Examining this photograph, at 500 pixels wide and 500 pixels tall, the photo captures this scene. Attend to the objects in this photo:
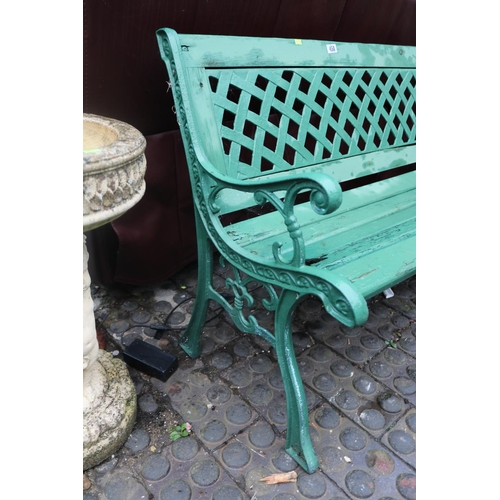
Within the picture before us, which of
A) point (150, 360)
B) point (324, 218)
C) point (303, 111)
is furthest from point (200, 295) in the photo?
point (303, 111)

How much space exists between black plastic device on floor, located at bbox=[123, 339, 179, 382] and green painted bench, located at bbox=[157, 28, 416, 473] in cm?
13

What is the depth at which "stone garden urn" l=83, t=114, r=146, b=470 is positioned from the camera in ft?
3.97

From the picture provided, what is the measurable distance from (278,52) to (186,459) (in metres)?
1.74

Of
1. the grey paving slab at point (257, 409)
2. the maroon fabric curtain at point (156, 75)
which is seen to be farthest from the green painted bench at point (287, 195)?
the maroon fabric curtain at point (156, 75)

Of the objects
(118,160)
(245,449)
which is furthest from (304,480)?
(118,160)

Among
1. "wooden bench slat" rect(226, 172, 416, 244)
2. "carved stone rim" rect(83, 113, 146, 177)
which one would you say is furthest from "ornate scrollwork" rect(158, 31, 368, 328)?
"carved stone rim" rect(83, 113, 146, 177)

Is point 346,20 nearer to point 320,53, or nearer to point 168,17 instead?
point 320,53

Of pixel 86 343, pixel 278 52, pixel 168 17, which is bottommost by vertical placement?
pixel 86 343

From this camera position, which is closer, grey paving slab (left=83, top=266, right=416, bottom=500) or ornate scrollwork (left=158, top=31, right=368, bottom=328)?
ornate scrollwork (left=158, top=31, right=368, bottom=328)

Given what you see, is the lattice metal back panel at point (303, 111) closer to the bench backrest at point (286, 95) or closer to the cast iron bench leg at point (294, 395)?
the bench backrest at point (286, 95)

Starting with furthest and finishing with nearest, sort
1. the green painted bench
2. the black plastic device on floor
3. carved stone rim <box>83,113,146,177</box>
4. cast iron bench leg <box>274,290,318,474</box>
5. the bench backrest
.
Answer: the black plastic device on floor < the bench backrest < cast iron bench leg <box>274,290,318,474</box> < the green painted bench < carved stone rim <box>83,113,146,177</box>

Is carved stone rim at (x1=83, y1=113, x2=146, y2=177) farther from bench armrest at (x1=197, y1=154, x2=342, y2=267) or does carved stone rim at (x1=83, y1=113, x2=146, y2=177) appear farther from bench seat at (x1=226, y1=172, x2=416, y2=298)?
bench seat at (x1=226, y1=172, x2=416, y2=298)

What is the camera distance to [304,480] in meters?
1.59

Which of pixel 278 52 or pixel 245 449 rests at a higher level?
pixel 278 52
